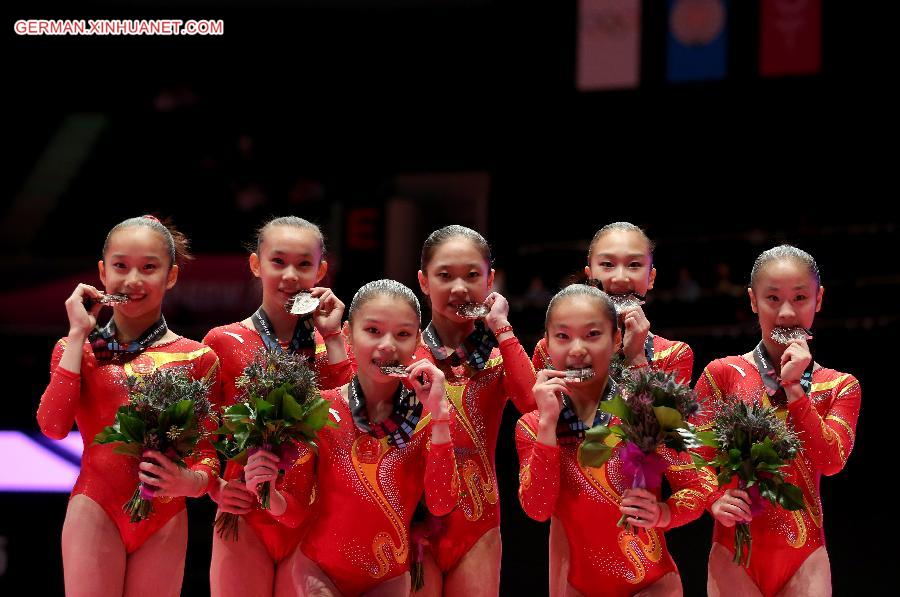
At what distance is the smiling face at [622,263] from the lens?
3697mm

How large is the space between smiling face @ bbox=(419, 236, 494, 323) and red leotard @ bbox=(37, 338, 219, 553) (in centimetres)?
82

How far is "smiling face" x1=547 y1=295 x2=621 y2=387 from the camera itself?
3.12 m

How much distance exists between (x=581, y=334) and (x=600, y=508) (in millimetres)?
524

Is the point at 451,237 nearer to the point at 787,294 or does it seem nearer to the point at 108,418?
the point at 787,294

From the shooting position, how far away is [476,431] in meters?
3.56

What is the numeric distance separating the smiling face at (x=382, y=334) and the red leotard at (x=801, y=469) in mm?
981

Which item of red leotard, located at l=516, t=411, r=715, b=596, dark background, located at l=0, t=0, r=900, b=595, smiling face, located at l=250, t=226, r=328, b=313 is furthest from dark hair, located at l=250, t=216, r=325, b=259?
dark background, located at l=0, t=0, r=900, b=595

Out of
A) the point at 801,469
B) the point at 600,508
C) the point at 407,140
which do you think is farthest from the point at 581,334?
the point at 407,140

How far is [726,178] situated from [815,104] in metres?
1.06

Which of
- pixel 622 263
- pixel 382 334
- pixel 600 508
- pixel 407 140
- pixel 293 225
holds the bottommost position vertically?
pixel 600 508

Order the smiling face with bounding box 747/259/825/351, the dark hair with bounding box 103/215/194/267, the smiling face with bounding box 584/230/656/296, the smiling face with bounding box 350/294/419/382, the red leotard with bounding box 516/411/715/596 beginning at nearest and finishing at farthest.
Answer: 1. the red leotard with bounding box 516/411/715/596
2. the smiling face with bounding box 350/294/419/382
3. the smiling face with bounding box 747/259/825/351
4. the dark hair with bounding box 103/215/194/267
5. the smiling face with bounding box 584/230/656/296

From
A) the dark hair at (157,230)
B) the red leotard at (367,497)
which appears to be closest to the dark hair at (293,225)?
the dark hair at (157,230)

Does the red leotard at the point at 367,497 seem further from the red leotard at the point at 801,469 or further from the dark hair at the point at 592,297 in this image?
the red leotard at the point at 801,469

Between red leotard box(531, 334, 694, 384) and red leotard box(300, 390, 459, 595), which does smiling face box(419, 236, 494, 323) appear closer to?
red leotard box(531, 334, 694, 384)
